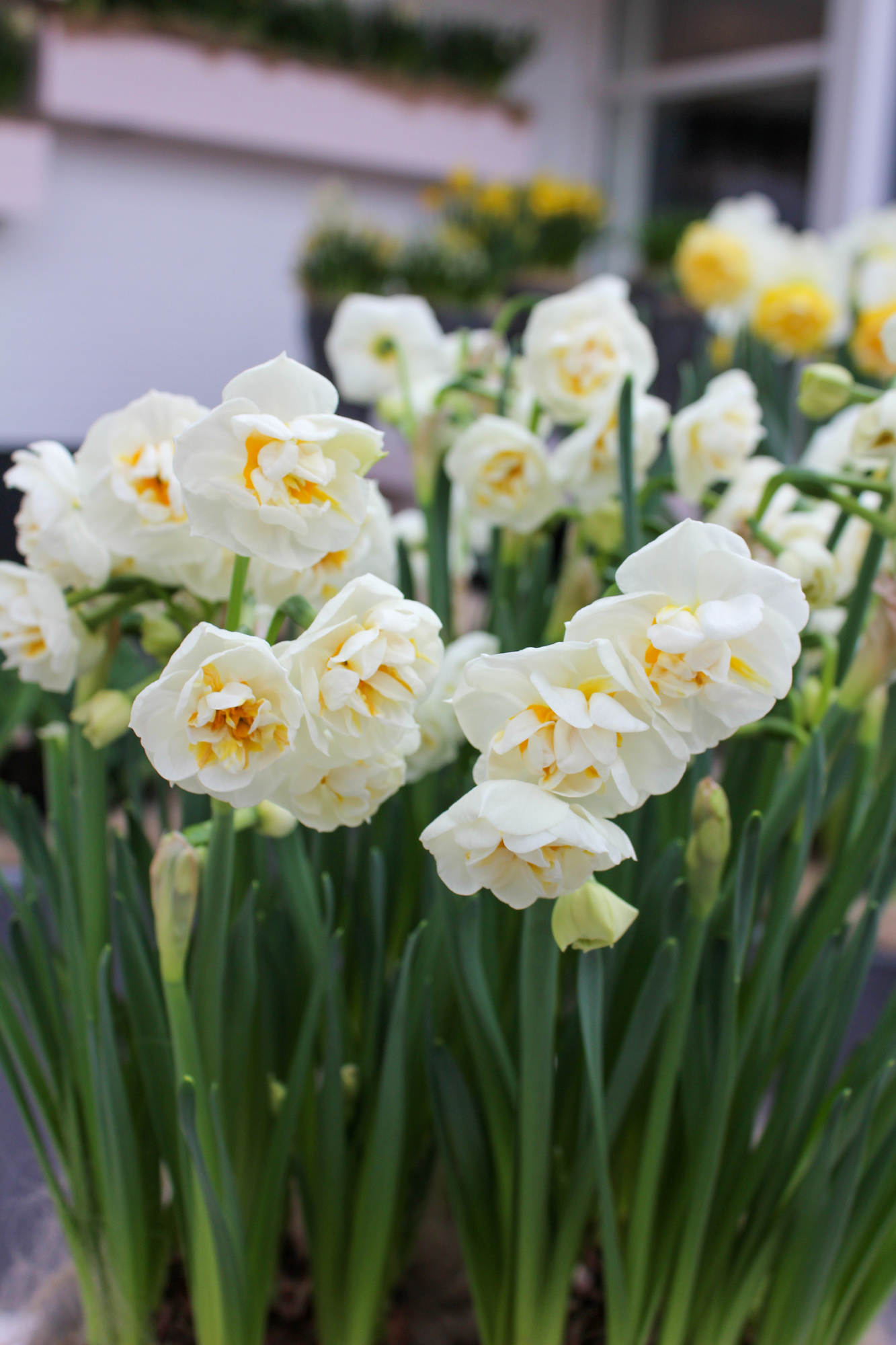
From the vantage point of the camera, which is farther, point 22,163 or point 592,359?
point 22,163

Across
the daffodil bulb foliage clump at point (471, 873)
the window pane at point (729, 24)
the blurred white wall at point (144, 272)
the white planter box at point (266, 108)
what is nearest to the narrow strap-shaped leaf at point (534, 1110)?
the daffodil bulb foliage clump at point (471, 873)

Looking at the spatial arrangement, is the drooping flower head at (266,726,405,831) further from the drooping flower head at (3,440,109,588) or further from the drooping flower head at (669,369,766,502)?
the drooping flower head at (669,369,766,502)

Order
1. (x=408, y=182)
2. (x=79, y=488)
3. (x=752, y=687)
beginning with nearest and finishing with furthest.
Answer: (x=752, y=687) → (x=79, y=488) → (x=408, y=182)

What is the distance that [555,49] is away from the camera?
3.94 m

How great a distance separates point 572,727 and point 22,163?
3.24 meters

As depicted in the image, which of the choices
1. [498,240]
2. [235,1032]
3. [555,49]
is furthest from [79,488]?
[555,49]

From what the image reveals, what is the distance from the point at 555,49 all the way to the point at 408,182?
68 centimetres

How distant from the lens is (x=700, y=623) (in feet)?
0.93

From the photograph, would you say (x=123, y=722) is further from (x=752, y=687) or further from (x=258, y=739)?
(x=752, y=687)

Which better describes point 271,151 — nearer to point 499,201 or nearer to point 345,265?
point 499,201

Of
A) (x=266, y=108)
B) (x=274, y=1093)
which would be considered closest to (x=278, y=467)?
(x=274, y=1093)

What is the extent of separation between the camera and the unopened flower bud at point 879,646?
437mm

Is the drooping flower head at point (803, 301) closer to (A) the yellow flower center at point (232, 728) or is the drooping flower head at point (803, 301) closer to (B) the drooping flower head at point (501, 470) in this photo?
(B) the drooping flower head at point (501, 470)

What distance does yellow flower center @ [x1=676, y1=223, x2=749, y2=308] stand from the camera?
4.15 feet
